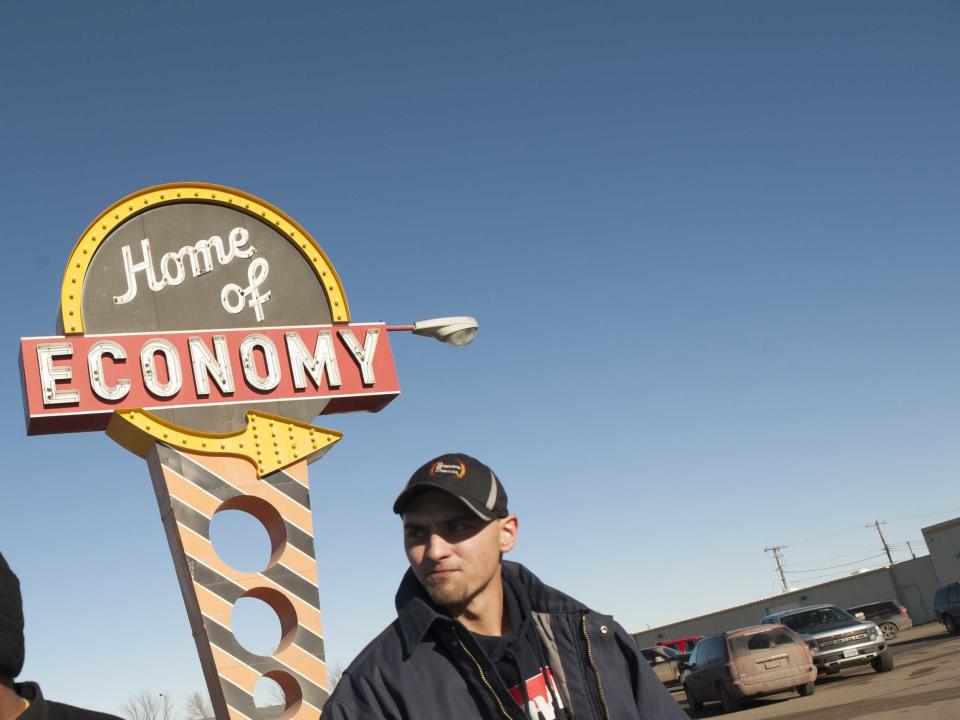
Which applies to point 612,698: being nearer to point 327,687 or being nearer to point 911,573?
point 327,687

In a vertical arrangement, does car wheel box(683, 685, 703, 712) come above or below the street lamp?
below

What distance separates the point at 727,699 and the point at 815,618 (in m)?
3.15

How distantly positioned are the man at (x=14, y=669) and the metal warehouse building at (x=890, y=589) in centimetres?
4108

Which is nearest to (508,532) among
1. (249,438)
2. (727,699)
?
(249,438)

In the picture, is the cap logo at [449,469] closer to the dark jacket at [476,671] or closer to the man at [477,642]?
the man at [477,642]

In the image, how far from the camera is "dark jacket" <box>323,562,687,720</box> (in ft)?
9.68

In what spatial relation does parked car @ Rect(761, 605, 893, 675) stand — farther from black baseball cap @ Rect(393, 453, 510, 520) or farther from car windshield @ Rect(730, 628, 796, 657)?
black baseball cap @ Rect(393, 453, 510, 520)

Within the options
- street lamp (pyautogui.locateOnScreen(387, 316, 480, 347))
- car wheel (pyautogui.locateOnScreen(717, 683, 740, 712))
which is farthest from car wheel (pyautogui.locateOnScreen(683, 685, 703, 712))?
street lamp (pyautogui.locateOnScreen(387, 316, 480, 347))

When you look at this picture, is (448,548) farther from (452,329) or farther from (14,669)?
(452,329)

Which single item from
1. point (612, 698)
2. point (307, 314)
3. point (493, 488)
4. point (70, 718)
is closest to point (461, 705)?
point (612, 698)

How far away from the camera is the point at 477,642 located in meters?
3.08

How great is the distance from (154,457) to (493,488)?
26.2ft

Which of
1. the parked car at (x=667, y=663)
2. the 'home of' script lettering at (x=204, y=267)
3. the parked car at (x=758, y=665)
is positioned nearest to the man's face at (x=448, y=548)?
the 'home of' script lettering at (x=204, y=267)

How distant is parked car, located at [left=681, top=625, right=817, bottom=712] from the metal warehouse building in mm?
25856
